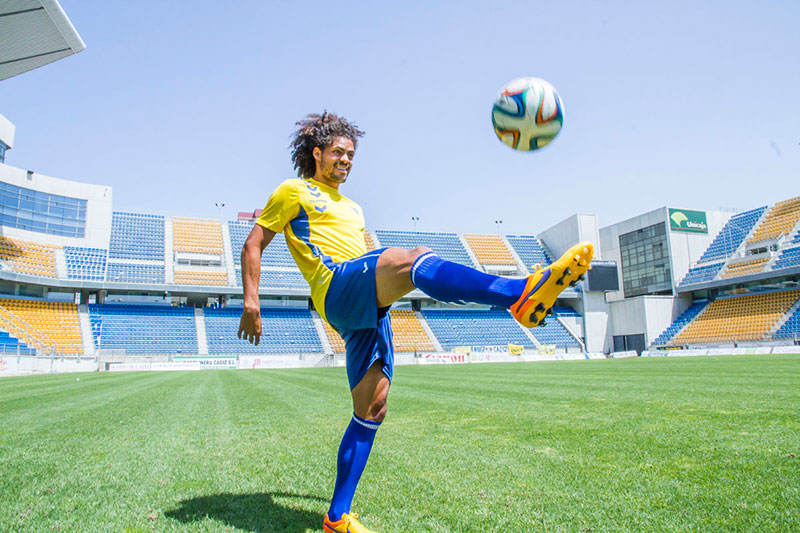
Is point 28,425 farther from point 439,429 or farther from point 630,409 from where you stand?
point 630,409

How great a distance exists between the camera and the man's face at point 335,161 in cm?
304

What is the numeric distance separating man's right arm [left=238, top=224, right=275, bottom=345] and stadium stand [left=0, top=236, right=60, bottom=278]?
34.2 meters

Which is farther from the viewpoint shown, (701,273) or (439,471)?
(701,273)

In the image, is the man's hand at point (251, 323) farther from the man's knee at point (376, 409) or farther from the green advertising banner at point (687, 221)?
the green advertising banner at point (687, 221)

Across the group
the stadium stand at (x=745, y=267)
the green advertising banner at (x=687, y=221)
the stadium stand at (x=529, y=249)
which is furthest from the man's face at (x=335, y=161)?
the stadium stand at (x=529, y=249)

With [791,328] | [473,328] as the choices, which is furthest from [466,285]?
[473,328]

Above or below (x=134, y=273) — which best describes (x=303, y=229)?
below

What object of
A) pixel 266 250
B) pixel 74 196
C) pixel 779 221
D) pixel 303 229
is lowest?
pixel 303 229

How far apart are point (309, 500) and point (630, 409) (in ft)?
14.4

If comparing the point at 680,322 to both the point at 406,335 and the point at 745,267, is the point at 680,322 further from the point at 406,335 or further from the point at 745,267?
the point at 406,335

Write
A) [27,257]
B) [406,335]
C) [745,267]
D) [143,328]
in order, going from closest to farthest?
[27,257]
[143,328]
[745,267]
[406,335]

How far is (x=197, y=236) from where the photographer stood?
131 ft

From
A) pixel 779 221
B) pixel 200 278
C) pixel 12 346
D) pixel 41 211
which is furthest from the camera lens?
pixel 779 221

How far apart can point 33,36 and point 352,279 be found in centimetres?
1789
